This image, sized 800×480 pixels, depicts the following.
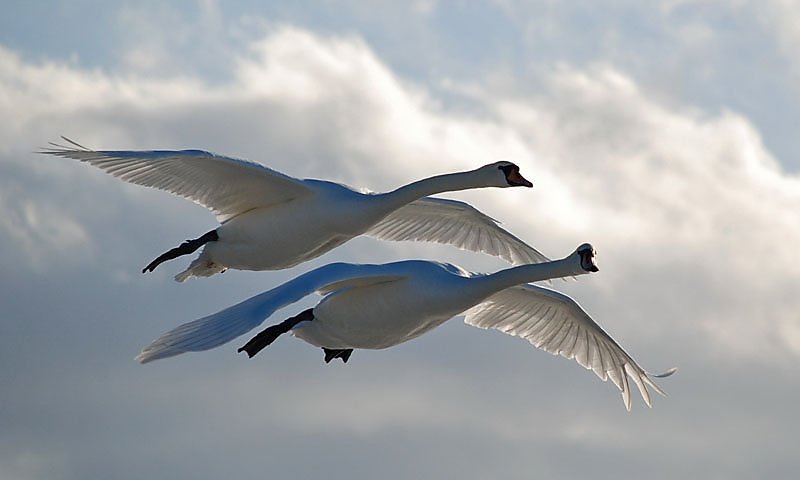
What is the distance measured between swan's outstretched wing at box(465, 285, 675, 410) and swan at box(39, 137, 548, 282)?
300 centimetres

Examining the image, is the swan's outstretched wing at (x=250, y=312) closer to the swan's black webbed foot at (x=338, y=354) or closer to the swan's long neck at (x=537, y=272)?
the swan's long neck at (x=537, y=272)

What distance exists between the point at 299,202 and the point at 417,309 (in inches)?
118

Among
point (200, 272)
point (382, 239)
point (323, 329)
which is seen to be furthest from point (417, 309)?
point (382, 239)

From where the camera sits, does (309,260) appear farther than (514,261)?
No

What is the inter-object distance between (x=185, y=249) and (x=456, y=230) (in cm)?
549

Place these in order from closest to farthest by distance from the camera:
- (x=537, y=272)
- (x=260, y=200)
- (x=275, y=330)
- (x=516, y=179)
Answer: (x=537, y=272), (x=275, y=330), (x=516, y=179), (x=260, y=200)

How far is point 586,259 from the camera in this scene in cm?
2611

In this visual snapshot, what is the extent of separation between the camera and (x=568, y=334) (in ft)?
99.8

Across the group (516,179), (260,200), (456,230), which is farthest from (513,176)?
(456,230)

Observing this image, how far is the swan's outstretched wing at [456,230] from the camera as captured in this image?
3234 cm

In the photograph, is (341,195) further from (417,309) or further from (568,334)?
(568,334)

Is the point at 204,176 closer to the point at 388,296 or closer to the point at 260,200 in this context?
the point at 260,200

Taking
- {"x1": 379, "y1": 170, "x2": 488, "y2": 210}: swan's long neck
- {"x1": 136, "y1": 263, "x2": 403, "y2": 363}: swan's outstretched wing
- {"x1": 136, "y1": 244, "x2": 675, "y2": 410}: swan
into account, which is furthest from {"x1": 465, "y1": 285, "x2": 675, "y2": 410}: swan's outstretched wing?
{"x1": 136, "y1": 263, "x2": 403, "y2": 363}: swan's outstretched wing

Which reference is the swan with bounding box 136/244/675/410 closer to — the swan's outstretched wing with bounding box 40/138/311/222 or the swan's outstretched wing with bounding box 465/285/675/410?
the swan's outstretched wing with bounding box 40/138/311/222
